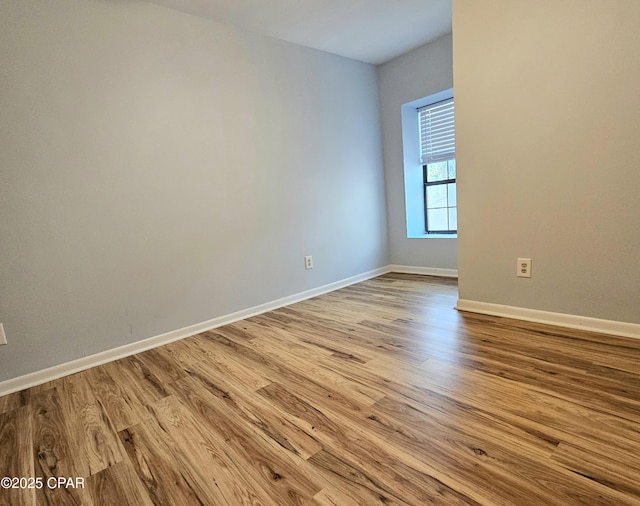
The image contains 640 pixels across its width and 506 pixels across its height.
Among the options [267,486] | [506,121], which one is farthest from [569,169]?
[267,486]

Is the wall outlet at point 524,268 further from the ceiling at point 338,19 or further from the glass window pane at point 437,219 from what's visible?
the ceiling at point 338,19

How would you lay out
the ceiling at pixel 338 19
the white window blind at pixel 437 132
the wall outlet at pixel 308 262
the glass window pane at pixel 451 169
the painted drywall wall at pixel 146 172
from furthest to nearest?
the glass window pane at pixel 451 169 < the white window blind at pixel 437 132 < the wall outlet at pixel 308 262 < the ceiling at pixel 338 19 < the painted drywall wall at pixel 146 172

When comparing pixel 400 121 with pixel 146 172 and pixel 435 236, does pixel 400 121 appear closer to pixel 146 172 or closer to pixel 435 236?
pixel 435 236

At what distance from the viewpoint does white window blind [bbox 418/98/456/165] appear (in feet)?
11.3

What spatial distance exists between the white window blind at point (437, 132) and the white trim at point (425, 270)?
1.14 meters

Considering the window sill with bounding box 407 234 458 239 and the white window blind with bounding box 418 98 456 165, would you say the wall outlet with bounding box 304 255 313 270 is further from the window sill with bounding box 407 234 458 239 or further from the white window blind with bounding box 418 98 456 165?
the white window blind with bounding box 418 98 456 165

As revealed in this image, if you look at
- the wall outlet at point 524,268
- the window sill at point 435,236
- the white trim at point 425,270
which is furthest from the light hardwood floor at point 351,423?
the window sill at point 435,236

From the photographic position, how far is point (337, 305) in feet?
9.35

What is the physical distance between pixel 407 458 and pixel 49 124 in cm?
239

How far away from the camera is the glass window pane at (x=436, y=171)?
364cm

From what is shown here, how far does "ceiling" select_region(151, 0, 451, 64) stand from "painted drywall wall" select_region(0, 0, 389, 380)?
111 mm

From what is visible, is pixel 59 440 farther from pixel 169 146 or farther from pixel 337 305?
pixel 337 305

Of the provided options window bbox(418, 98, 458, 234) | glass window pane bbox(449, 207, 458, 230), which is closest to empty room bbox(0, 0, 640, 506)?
window bbox(418, 98, 458, 234)

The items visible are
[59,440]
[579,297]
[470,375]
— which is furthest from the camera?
[579,297]
